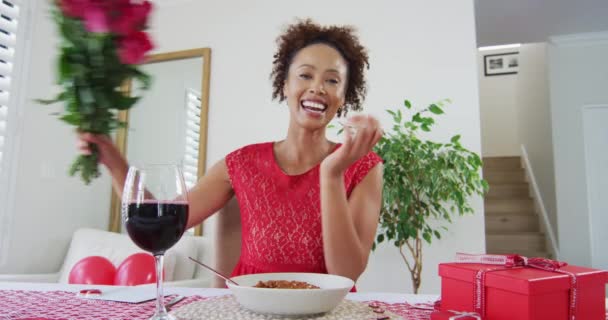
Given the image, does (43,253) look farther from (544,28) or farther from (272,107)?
(544,28)

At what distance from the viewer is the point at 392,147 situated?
8.87ft

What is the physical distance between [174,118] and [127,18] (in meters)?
3.16

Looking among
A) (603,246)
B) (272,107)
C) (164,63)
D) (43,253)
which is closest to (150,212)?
(272,107)

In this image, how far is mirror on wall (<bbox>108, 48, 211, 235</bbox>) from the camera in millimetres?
A: 3646

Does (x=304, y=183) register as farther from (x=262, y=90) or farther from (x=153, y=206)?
(x=262, y=90)

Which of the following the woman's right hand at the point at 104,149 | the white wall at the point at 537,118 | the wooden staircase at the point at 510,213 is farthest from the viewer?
the white wall at the point at 537,118

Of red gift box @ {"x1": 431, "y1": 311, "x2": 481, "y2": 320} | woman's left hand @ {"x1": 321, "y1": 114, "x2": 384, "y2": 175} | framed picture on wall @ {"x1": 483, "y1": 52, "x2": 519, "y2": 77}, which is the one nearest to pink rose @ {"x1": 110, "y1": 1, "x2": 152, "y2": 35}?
woman's left hand @ {"x1": 321, "y1": 114, "x2": 384, "y2": 175}

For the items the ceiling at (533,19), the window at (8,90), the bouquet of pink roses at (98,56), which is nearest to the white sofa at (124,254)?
the window at (8,90)

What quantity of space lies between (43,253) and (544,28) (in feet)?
16.1

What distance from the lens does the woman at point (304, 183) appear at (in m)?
1.24

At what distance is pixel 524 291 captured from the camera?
60cm

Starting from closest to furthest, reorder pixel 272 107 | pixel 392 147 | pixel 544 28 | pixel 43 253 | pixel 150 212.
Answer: pixel 150 212 → pixel 392 147 → pixel 43 253 → pixel 272 107 → pixel 544 28

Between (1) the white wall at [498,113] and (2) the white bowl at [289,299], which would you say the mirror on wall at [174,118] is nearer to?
(2) the white bowl at [289,299]

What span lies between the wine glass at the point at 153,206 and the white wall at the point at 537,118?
223 inches
